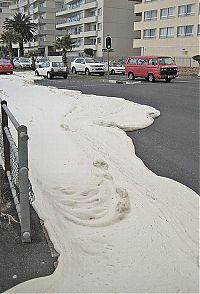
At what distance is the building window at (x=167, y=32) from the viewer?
175 ft

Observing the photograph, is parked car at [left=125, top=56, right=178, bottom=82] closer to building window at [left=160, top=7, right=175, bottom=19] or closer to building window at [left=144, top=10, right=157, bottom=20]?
building window at [left=160, top=7, right=175, bottom=19]

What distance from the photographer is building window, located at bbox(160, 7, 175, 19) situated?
53.4 m

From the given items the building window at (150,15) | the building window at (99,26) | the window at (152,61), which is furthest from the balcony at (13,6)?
the window at (152,61)

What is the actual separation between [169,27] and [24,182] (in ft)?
176

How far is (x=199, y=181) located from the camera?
550 cm

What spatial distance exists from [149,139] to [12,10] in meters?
121

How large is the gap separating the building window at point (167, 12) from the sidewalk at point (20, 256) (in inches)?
2119

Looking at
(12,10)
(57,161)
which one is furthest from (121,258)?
(12,10)

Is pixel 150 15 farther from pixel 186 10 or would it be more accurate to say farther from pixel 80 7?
pixel 80 7

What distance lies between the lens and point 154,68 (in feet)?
92.9

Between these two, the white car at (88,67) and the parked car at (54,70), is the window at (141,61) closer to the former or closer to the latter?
the parked car at (54,70)

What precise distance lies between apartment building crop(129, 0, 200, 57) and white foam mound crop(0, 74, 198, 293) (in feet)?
148

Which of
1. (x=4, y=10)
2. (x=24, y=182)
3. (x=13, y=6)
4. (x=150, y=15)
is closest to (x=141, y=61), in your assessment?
(x=24, y=182)

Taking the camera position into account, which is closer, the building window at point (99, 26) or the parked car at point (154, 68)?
the parked car at point (154, 68)
